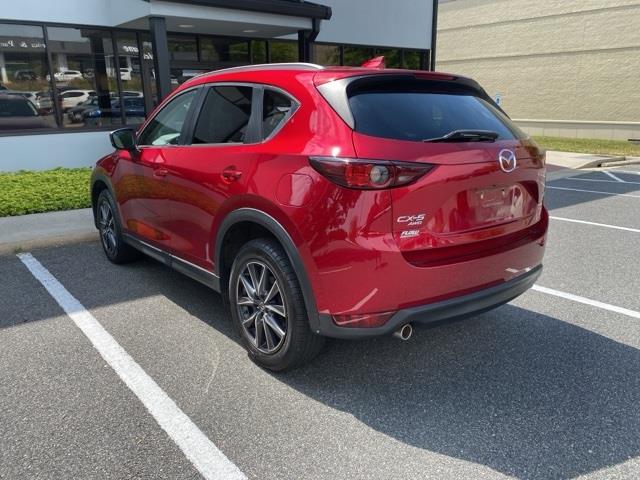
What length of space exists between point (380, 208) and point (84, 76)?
10.1m

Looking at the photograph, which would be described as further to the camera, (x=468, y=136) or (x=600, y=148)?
(x=600, y=148)

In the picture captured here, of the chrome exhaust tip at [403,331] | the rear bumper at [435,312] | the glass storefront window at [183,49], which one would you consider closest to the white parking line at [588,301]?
the rear bumper at [435,312]

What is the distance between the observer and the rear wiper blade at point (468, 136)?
287 centimetres

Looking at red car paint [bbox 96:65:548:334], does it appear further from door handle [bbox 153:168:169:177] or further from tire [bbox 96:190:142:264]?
tire [bbox 96:190:142:264]

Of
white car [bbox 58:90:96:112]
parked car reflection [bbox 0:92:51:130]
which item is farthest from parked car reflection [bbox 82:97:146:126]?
parked car reflection [bbox 0:92:51:130]

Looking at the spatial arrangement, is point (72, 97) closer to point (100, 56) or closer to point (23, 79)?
point (23, 79)

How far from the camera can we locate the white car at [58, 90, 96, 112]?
10.6 meters

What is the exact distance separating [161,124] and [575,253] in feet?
14.7

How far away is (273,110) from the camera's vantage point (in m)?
3.25

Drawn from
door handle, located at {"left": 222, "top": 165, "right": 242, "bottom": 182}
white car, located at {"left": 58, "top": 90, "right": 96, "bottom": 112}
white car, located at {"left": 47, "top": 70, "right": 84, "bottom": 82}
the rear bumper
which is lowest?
the rear bumper

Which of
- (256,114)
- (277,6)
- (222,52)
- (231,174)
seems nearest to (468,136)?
(256,114)

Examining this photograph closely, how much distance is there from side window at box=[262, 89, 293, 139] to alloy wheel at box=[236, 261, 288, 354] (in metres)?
0.82

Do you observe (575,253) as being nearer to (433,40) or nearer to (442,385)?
(442,385)

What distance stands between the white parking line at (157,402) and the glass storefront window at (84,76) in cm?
743
